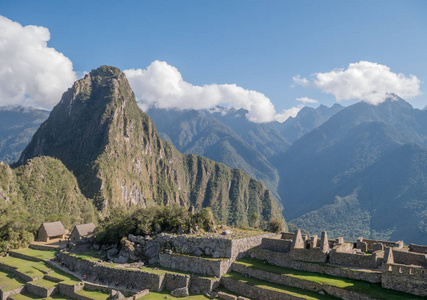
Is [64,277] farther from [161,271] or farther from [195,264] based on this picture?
[195,264]

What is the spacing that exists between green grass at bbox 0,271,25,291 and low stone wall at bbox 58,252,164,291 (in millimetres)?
4091

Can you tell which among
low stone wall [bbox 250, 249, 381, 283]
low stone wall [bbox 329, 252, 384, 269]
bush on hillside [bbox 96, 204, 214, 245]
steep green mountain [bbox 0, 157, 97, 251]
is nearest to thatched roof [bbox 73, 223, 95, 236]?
Answer: bush on hillside [bbox 96, 204, 214, 245]

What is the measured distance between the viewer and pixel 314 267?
23516 millimetres

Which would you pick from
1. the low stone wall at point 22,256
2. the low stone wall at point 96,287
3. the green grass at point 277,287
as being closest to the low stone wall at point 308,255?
the green grass at point 277,287

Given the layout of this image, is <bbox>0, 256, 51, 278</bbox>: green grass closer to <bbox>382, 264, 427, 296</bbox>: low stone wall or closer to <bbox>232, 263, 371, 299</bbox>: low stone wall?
<bbox>232, 263, 371, 299</bbox>: low stone wall

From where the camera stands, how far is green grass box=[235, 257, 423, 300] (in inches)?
739

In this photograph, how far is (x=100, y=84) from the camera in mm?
187125

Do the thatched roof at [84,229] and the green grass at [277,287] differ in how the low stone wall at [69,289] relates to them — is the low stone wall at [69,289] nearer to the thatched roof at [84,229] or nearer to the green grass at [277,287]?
the green grass at [277,287]

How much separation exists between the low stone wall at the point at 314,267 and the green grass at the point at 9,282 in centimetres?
2019

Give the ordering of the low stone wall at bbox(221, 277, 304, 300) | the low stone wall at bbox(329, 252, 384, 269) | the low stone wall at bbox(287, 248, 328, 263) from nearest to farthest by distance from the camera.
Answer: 1. the low stone wall at bbox(221, 277, 304, 300)
2. the low stone wall at bbox(329, 252, 384, 269)
3. the low stone wall at bbox(287, 248, 328, 263)

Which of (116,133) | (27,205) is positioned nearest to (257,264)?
(27,205)

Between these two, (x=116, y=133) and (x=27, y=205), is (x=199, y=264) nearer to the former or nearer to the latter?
(x=27, y=205)

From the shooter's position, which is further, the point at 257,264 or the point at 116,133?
the point at 116,133

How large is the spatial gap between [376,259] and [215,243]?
1201 cm
